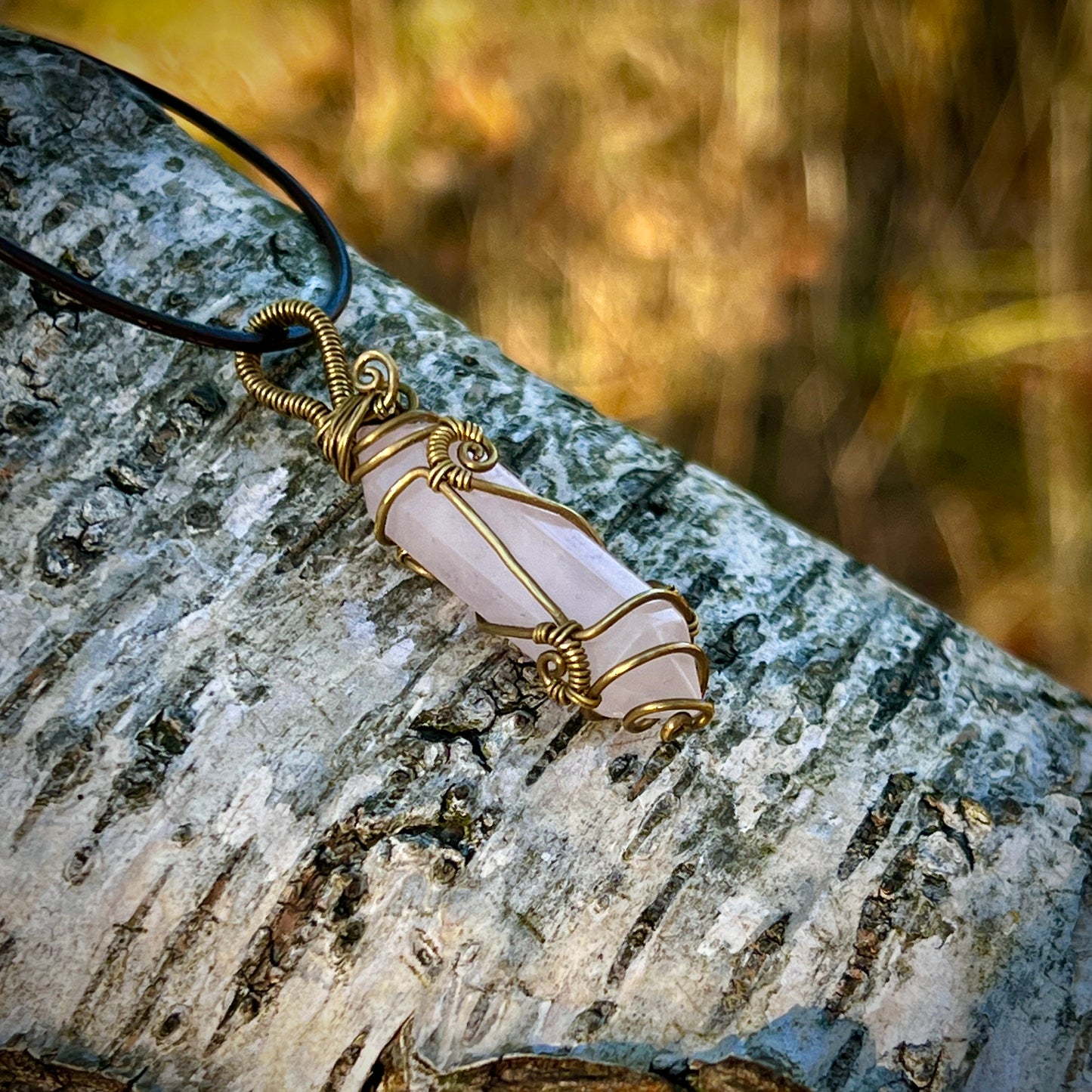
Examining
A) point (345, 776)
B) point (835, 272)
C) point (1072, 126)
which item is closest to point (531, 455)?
point (345, 776)

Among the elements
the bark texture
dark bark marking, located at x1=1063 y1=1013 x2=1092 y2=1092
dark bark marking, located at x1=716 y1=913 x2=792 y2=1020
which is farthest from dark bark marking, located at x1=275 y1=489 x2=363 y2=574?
dark bark marking, located at x1=1063 y1=1013 x2=1092 y2=1092

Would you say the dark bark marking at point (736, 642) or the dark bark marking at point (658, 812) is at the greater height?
the dark bark marking at point (736, 642)

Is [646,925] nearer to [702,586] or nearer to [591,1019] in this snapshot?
[591,1019]

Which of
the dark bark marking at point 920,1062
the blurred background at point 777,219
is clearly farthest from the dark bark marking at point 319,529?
the blurred background at point 777,219

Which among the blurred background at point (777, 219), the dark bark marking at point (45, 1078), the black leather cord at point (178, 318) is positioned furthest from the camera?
the blurred background at point (777, 219)

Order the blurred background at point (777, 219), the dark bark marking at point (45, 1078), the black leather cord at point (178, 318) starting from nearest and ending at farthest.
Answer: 1. the dark bark marking at point (45, 1078)
2. the black leather cord at point (178, 318)
3. the blurred background at point (777, 219)

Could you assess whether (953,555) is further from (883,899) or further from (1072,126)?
(883,899)

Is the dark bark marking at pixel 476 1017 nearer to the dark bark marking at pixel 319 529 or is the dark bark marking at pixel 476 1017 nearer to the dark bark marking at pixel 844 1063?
the dark bark marking at pixel 844 1063
